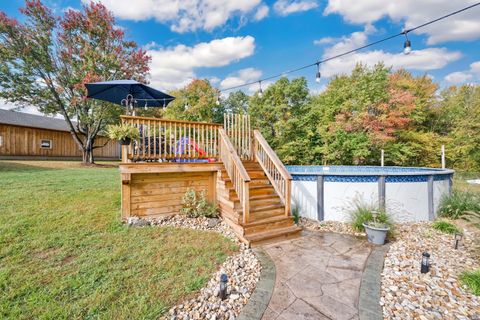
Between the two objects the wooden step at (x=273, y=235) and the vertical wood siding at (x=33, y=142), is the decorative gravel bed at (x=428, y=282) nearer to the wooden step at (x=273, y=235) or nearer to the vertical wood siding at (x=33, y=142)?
the wooden step at (x=273, y=235)

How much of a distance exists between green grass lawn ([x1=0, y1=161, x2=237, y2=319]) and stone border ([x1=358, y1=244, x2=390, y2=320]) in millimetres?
1863

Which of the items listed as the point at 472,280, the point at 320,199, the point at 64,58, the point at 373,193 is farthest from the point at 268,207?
the point at 64,58

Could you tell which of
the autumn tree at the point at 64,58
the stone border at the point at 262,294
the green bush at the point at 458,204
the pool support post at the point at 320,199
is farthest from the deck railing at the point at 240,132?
the autumn tree at the point at 64,58

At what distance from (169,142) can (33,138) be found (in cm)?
1784

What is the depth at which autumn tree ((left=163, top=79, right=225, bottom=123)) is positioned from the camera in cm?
1900

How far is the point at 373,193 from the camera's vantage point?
521 cm

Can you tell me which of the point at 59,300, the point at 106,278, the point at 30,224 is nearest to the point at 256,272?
the point at 106,278

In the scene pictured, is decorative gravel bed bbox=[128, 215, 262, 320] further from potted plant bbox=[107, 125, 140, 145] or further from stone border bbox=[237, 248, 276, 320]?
potted plant bbox=[107, 125, 140, 145]

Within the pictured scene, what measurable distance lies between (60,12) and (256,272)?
1742cm

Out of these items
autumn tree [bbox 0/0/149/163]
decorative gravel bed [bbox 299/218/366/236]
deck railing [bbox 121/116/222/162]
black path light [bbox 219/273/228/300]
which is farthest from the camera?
autumn tree [bbox 0/0/149/163]

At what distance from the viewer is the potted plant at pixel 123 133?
4289 millimetres

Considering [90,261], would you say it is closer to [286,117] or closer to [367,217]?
[367,217]

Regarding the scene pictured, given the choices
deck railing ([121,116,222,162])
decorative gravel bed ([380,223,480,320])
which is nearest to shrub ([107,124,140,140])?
deck railing ([121,116,222,162])

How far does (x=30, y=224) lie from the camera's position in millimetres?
3869
